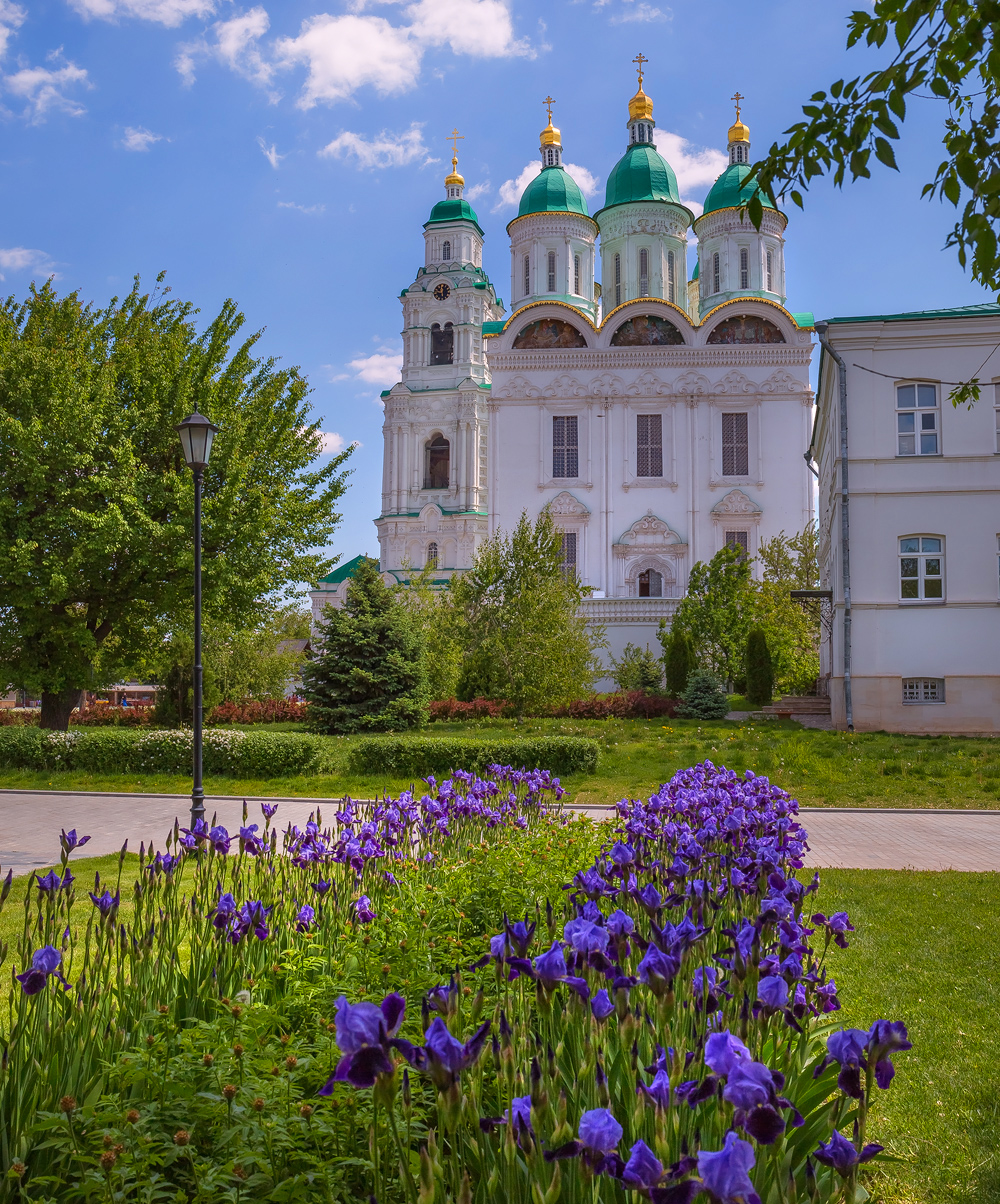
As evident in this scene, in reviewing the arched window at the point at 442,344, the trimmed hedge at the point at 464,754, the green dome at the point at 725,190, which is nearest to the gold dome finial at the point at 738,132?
the green dome at the point at 725,190

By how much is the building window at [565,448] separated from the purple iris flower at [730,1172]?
41.7 m

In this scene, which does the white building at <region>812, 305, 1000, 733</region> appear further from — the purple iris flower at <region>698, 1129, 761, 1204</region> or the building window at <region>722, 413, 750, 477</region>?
the purple iris flower at <region>698, 1129, 761, 1204</region>

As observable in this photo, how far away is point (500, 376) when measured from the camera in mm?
42656

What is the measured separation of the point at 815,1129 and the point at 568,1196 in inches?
32.7

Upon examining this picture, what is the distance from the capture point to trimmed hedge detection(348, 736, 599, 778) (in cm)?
1430

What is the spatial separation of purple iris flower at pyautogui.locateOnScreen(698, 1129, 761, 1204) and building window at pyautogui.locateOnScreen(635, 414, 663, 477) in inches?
1651

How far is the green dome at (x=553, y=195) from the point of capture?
4828cm

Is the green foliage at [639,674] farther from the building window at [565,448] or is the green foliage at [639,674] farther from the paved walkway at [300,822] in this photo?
the paved walkway at [300,822]

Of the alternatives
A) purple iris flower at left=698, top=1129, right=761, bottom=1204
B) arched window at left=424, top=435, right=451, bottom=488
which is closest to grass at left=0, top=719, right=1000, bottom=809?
purple iris flower at left=698, top=1129, right=761, bottom=1204

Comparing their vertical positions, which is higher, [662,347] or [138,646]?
[662,347]

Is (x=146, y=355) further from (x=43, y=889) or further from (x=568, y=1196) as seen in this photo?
(x=568, y=1196)

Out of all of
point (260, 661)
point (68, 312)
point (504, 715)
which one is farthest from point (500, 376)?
point (68, 312)

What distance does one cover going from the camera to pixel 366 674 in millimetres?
22172

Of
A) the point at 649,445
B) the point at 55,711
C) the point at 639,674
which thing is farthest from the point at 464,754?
the point at 649,445
